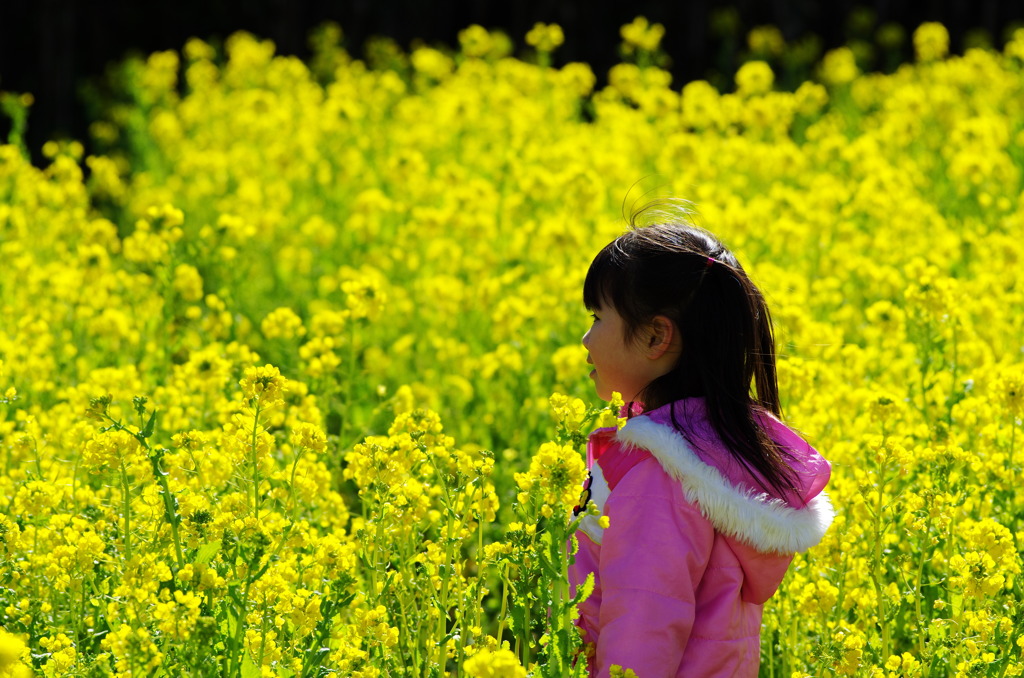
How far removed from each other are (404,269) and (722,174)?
189 centimetres

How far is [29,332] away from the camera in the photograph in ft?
13.6

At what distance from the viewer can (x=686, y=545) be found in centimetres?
219

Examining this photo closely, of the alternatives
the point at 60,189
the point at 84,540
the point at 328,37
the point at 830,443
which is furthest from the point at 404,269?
the point at 328,37

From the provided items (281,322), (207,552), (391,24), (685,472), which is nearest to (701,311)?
(685,472)

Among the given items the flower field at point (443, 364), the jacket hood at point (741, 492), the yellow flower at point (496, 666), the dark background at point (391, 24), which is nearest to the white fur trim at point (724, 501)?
the jacket hood at point (741, 492)

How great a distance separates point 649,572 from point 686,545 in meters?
0.10

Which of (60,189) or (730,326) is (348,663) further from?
(60,189)

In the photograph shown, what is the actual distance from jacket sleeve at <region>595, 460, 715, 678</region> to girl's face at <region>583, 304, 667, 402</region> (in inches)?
8.2

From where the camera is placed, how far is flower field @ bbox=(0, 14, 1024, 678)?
90.6 inches

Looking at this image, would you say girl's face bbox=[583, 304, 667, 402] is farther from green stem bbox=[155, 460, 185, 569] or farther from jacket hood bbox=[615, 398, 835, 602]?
green stem bbox=[155, 460, 185, 569]

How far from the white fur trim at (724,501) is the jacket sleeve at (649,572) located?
0.03m

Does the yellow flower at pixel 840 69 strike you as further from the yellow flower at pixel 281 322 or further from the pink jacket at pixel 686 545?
the pink jacket at pixel 686 545

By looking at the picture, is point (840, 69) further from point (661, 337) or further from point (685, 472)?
point (685, 472)

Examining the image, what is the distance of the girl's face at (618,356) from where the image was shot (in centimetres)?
238
